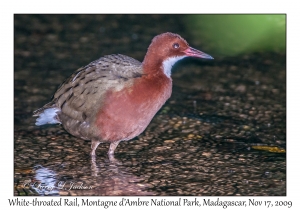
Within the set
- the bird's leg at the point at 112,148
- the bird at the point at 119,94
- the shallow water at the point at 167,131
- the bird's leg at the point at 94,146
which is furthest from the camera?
the bird's leg at the point at 112,148

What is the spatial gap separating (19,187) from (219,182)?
6.04 ft

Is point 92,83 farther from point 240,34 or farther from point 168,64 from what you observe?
point 240,34

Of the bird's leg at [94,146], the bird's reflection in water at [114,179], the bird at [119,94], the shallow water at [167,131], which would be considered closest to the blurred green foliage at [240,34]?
the shallow water at [167,131]

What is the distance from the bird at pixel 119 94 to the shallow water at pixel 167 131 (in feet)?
1.10

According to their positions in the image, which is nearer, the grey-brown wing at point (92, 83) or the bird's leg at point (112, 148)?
the grey-brown wing at point (92, 83)

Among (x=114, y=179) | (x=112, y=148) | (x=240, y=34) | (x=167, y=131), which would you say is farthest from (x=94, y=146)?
(x=240, y=34)

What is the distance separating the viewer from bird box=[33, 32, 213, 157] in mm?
5848

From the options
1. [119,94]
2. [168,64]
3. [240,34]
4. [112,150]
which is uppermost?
[240,34]

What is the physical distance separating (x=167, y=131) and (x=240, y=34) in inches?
132

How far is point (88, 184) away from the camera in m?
5.64

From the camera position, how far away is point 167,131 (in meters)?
6.91

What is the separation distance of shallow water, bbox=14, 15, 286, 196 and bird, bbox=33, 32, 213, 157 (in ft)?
1.10

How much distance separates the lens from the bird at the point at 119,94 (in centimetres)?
585

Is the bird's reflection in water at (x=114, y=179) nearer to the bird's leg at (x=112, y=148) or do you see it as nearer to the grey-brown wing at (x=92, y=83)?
the bird's leg at (x=112, y=148)
